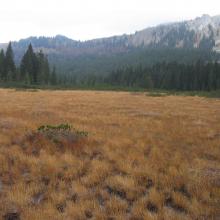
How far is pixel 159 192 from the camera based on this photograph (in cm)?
767

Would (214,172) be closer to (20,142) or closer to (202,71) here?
(20,142)

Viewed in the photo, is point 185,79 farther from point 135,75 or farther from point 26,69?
point 26,69

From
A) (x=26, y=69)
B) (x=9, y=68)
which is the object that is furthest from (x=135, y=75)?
(x=9, y=68)

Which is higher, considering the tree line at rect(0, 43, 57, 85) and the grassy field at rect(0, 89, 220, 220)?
the tree line at rect(0, 43, 57, 85)

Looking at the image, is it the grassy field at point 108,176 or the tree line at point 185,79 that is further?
the tree line at point 185,79

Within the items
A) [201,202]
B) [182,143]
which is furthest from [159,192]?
[182,143]

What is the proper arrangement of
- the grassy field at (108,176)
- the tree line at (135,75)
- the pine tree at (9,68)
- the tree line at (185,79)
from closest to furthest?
the grassy field at (108,176) < the pine tree at (9,68) < the tree line at (135,75) < the tree line at (185,79)

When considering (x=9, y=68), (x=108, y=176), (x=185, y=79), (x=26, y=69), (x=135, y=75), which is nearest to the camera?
(x=108, y=176)

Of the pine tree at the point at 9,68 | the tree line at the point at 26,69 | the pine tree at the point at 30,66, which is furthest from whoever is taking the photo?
the pine tree at the point at 30,66

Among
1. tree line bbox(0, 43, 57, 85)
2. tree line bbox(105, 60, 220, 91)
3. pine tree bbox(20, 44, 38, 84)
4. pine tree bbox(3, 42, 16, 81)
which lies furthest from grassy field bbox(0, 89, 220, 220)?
tree line bbox(105, 60, 220, 91)

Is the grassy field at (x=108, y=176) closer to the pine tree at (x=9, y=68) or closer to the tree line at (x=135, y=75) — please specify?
the tree line at (x=135, y=75)

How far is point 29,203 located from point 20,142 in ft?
17.3

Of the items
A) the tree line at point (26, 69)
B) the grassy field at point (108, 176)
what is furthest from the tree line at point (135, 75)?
the grassy field at point (108, 176)

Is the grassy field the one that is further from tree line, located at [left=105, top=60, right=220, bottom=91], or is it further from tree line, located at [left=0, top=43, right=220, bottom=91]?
tree line, located at [left=105, top=60, right=220, bottom=91]
